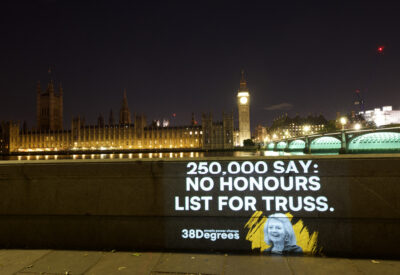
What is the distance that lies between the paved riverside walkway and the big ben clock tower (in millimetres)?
119884

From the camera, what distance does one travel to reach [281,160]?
14.3 feet

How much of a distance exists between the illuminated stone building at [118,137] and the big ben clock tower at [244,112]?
14.6 ft

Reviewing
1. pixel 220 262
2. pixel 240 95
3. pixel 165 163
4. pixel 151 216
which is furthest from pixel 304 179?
pixel 240 95

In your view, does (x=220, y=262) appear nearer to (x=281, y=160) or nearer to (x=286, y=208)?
(x=286, y=208)

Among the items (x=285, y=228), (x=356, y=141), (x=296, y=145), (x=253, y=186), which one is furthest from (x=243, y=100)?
(x=285, y=228)

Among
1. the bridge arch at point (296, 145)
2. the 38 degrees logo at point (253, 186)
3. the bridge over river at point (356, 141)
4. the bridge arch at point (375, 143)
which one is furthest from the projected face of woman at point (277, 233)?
the bridge arch at point (296, 145)

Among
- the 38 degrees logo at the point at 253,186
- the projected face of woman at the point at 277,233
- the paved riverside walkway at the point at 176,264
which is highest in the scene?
the 38 degrees logo at the point at 253,186

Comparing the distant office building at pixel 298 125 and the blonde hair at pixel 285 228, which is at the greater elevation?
the distant office building at pixel 298 125

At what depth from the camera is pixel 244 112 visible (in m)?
127

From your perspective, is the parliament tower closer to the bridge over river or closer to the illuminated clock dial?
the illuminated clock dial

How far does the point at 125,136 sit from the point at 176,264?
125m

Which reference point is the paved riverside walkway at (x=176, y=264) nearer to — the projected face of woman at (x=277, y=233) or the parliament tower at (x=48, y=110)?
the projected face of woman at (x=277, y=233)

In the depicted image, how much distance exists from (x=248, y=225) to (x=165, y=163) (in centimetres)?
159

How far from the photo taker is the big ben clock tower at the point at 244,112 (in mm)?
123188
